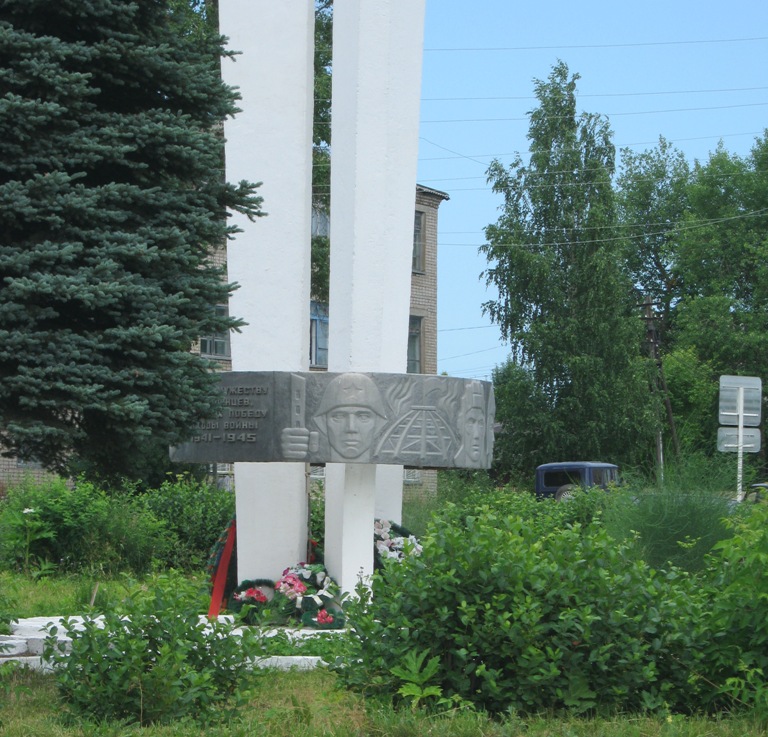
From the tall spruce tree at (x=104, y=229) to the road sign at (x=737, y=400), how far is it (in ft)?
30.0

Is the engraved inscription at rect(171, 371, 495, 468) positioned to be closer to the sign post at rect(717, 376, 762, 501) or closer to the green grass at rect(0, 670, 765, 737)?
the green grass at rect(0, 670, 765, 737)

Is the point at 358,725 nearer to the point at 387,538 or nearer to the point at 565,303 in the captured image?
the point at 387,538

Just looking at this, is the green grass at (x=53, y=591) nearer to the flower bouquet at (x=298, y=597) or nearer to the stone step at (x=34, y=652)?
the stone step at (x=34, y=652)

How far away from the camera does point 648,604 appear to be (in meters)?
→ 6.25

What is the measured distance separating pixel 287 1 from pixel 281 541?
469 centimetres

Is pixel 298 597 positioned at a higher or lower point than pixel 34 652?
higher

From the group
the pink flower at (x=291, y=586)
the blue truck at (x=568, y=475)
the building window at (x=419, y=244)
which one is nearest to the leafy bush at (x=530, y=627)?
the pink flower at (x=291, y=586)

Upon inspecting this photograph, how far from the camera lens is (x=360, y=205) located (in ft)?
32.7

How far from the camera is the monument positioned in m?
9.77

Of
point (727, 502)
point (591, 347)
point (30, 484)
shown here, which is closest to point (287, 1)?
point (727, 502)

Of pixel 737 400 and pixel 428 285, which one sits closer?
pixel 737 400

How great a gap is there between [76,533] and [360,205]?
6973 mm

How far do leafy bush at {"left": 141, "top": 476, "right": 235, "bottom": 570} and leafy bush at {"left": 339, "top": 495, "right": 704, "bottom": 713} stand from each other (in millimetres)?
9327

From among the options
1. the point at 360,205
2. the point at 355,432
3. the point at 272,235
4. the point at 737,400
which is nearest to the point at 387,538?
the point at 355,432
